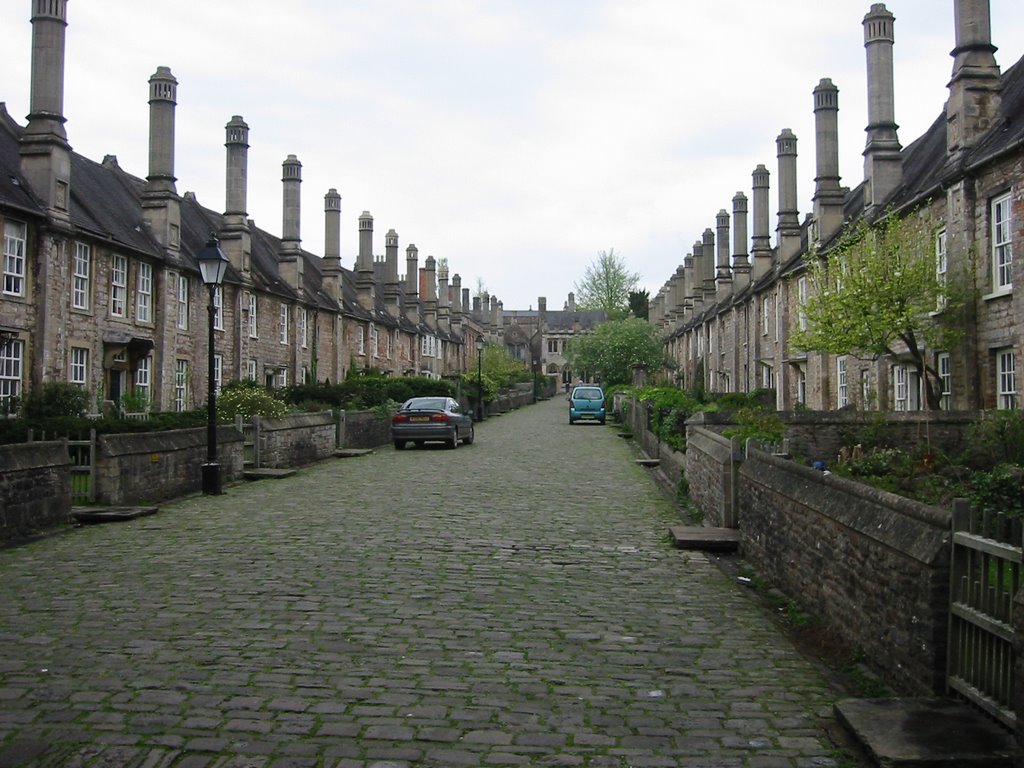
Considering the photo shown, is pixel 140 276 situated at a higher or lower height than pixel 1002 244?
higher

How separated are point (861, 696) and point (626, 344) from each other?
52848 mm

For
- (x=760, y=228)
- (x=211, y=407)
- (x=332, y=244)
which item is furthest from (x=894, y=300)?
(x=332, y=244)

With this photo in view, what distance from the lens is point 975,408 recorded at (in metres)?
19.5

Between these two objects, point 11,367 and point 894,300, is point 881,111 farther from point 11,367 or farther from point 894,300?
point 11,367

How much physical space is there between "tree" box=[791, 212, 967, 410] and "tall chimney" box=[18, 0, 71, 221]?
2174 centimetres

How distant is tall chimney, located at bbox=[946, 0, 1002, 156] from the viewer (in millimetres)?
21156

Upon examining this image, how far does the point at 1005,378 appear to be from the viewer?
750 inches

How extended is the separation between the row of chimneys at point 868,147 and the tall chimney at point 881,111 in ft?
A: 0.10

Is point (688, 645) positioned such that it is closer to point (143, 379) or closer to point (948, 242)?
point (948, 242)

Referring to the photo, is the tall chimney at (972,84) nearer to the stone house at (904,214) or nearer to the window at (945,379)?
the stone house at (904,214)

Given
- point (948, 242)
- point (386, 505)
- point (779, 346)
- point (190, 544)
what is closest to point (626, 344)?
point (779, 346)

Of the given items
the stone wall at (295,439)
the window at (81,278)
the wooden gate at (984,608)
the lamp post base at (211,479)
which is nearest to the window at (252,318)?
the window at (81,278)

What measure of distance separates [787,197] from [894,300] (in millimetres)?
17971

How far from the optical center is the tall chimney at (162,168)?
31.9m
